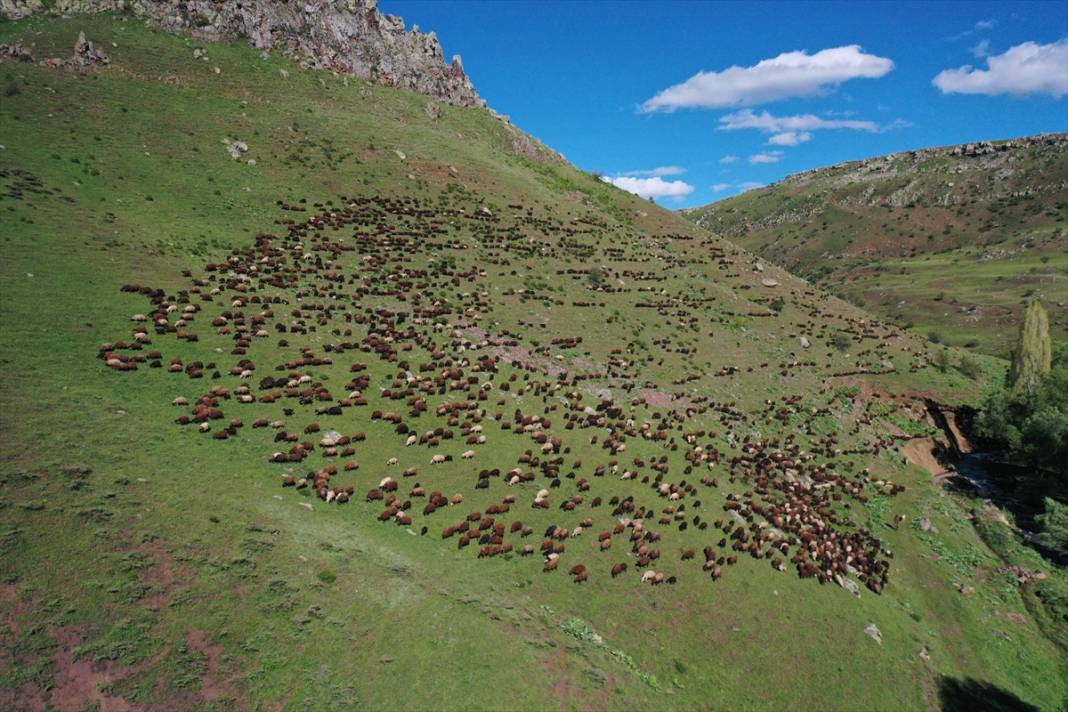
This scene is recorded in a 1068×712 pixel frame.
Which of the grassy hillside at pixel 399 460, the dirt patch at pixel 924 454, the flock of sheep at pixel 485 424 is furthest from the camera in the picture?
the dirt patch at pixel 924 454

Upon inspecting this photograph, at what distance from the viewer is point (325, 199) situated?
68438 mm

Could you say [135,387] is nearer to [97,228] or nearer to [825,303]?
[97,228]

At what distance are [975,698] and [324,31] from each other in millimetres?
117996

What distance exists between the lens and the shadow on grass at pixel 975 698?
25.4m

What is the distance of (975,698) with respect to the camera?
26.1m

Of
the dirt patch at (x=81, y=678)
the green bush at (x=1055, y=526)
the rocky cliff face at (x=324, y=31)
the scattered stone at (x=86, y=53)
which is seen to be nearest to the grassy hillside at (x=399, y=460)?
the dirt patch at (x=81, y=678)

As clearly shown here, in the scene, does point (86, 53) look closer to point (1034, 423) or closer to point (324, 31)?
point (324, 31)

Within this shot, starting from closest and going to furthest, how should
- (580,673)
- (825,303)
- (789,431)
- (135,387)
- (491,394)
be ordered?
1. (580,673)
2. (135,387)
3. (491,394)
4. (789,431)
5. (825,303)

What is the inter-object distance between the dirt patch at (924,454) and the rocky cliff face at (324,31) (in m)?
103

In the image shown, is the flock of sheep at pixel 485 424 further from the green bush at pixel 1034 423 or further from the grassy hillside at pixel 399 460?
the green bush at pixel 1034 423

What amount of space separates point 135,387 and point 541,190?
77.1 m

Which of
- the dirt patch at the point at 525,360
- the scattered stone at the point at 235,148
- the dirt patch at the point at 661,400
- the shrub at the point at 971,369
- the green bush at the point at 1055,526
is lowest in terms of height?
the green bush at the point at 1055,526

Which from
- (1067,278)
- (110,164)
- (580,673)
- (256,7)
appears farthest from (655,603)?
(1067,278)

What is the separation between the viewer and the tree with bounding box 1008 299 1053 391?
2438 inches
